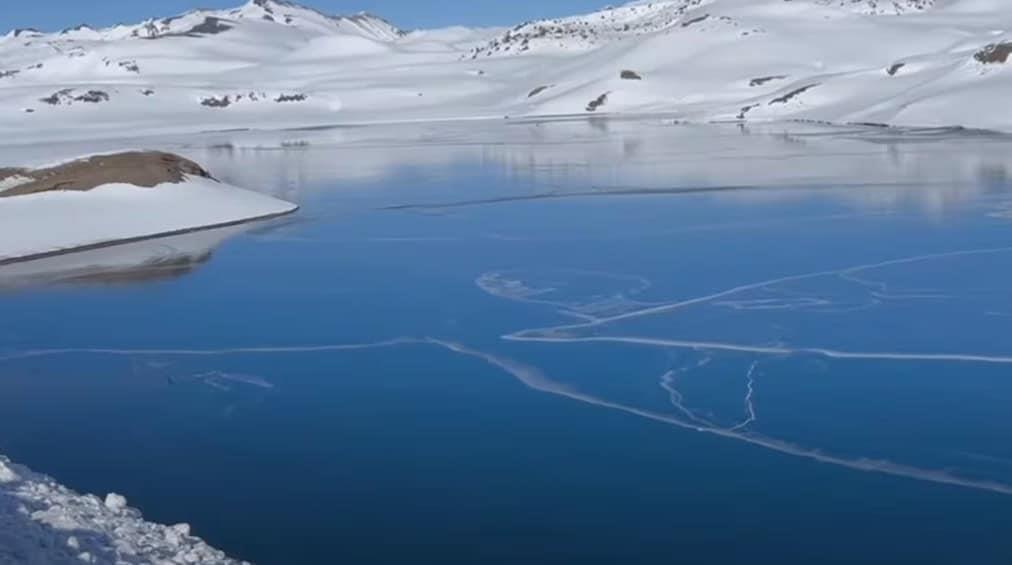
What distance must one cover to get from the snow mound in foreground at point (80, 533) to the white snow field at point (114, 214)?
29.7ft

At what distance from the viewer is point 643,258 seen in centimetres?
1391

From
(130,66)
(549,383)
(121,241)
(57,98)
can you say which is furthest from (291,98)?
(549,383)

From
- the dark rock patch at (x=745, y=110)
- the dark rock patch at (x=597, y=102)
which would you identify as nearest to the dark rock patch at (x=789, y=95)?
the dark rock patch at (x=745, y=110)

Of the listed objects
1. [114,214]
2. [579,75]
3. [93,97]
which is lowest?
[114,214]

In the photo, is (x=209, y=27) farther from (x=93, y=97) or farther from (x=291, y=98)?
(x=93, y=97)

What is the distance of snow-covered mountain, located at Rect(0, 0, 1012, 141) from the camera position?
1735 inches

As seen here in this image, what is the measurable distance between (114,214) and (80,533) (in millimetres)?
11421

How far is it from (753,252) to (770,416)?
6145mm

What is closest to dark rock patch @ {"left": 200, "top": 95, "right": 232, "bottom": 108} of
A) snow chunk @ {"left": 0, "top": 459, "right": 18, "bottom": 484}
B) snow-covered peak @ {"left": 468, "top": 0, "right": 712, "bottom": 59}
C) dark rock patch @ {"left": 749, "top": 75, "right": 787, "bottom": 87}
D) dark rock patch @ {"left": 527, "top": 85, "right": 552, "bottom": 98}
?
dark rock patch @ {"left": 527, "top": 85, "right": 552, "bottom": 98}

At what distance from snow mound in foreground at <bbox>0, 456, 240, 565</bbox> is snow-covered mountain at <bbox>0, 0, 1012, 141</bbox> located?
95.4 feet

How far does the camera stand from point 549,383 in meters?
9.01

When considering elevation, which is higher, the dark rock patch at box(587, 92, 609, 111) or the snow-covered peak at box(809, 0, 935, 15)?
the snow-covered peak at box(809, 0, 935, 15)

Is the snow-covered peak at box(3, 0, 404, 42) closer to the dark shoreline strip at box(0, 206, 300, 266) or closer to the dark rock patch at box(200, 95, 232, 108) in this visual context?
the dark rock patch at box(200, 95, 232, 108)

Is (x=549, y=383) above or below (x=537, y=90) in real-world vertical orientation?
below
